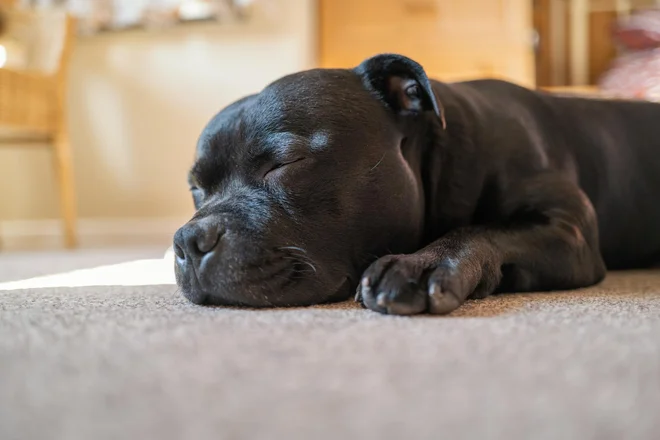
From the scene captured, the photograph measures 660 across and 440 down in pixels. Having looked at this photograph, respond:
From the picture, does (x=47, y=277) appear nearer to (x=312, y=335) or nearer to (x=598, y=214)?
(x=312, y=335)

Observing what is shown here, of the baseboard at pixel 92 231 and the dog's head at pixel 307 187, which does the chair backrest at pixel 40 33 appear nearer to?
the baseboard at pixel 92 231

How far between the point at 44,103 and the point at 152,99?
0.74 meters

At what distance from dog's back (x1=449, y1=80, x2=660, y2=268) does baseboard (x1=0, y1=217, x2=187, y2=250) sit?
255cm

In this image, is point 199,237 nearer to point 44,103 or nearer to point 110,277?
point 110,277

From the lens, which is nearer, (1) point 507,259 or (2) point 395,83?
(1) point 507,259

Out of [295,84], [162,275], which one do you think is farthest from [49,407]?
[162,275]

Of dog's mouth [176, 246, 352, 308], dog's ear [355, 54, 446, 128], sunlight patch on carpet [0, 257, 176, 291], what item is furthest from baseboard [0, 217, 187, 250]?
dog's mouth [176, 246, 352, 308]

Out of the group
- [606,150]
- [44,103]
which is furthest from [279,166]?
[44,103]

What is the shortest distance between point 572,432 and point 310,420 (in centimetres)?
20

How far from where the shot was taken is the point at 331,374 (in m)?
0.60

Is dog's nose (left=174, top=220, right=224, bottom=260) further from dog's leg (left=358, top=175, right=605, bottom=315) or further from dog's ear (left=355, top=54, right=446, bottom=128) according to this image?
dog's ear (left=355, top=54, right=446, bottom=128)

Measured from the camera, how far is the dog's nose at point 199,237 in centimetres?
103

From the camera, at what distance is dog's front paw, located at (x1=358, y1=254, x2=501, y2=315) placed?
2.97ft

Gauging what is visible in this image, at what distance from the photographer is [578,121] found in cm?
169
